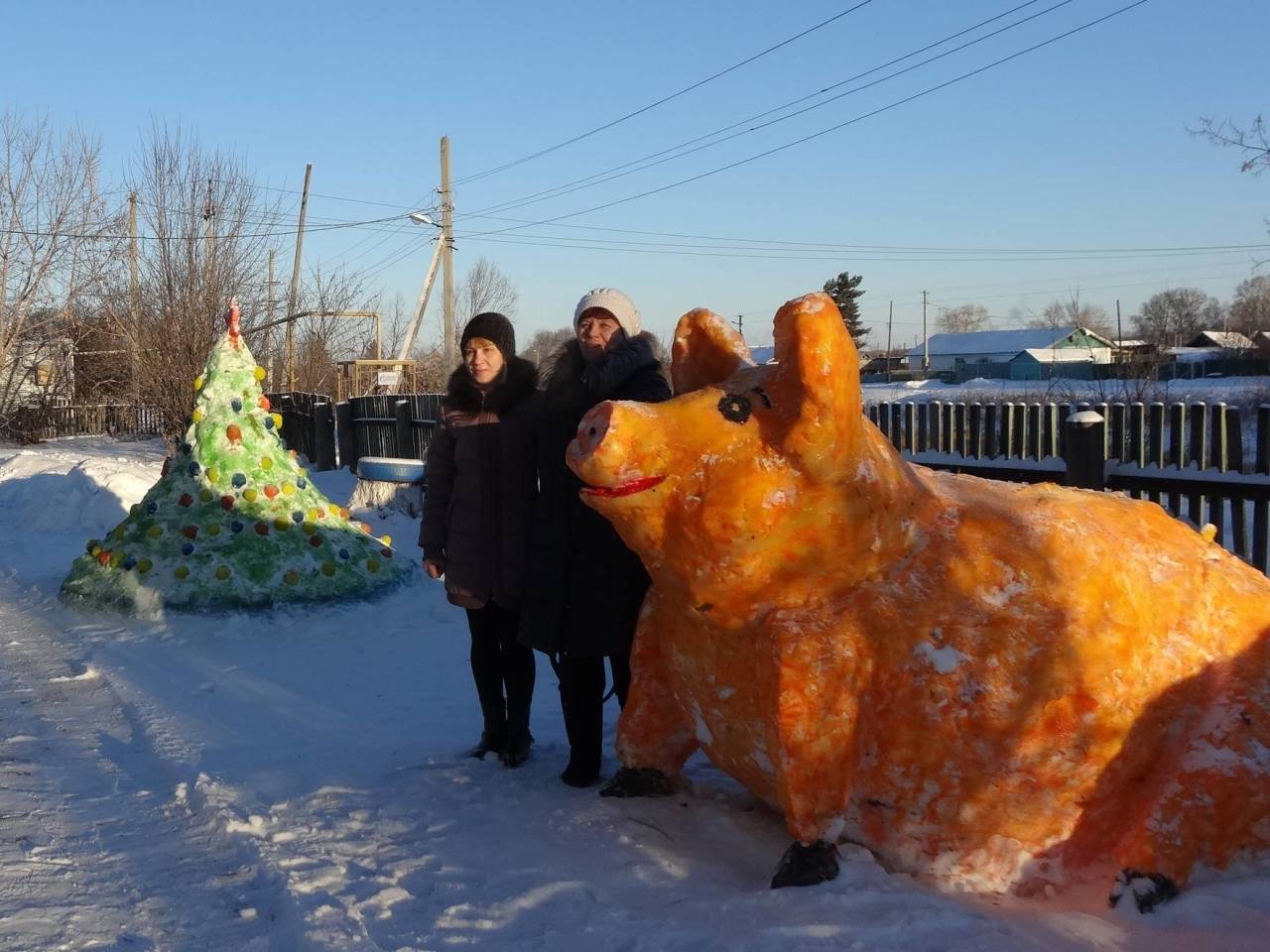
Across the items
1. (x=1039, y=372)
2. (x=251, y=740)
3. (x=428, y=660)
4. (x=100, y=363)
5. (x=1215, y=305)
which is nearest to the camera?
(x=251, y=740)

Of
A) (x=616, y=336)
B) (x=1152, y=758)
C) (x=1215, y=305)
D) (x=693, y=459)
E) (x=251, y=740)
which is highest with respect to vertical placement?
(x=1215, y=305)

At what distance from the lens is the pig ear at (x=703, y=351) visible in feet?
11.6

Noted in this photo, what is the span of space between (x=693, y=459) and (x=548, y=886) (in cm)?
136

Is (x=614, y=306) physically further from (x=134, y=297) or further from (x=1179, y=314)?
(x=1179, y=314)

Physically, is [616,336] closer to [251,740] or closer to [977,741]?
[977,741]

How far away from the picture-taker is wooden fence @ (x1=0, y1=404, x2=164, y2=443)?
25.5 m

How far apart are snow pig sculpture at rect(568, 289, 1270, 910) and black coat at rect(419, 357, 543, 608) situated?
1.29 meters

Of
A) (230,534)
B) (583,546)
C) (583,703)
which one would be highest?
(583,546)

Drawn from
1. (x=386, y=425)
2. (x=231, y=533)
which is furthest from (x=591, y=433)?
(x=386, y=425)

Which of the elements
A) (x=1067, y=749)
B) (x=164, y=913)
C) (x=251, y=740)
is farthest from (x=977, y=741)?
(x=251, y=740)

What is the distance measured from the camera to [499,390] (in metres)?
4.54

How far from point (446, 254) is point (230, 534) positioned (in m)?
15.4

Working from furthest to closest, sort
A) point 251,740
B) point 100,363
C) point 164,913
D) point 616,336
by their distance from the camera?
point 100,363, point 251,740, point 616,336, point 164,913

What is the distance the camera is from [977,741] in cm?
302
